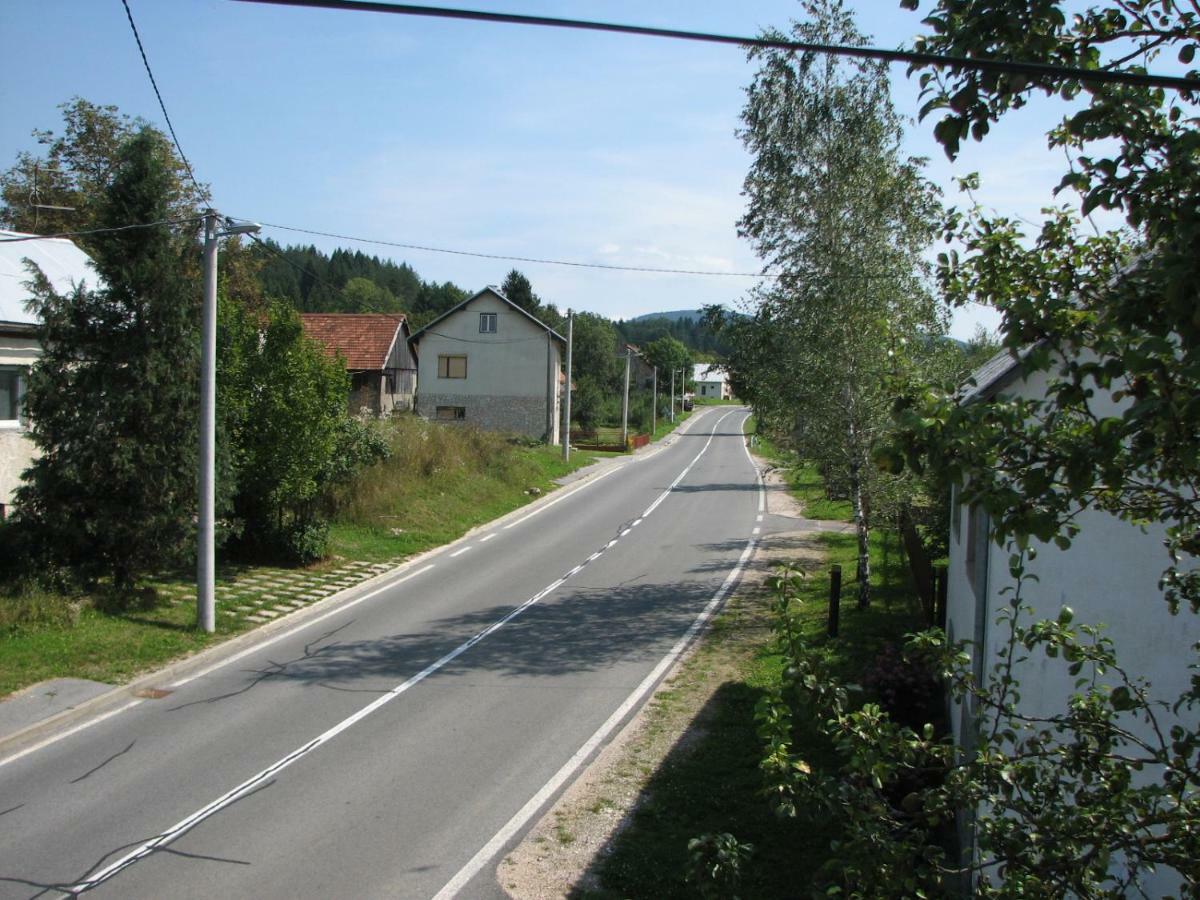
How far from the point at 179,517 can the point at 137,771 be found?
5.68 metres

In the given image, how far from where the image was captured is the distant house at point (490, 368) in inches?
2121

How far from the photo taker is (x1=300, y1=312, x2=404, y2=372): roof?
42219mm

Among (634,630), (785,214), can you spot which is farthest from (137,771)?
(785,214)

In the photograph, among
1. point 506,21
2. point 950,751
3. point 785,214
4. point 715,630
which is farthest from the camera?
point 785,214

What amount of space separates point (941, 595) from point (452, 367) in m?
42.2

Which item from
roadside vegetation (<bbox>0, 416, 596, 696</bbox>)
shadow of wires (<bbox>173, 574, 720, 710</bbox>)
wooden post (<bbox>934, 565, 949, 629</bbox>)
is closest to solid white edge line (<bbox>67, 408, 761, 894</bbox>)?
shadow of wires (<bbox>173, 574, 720, 710</bbox>)

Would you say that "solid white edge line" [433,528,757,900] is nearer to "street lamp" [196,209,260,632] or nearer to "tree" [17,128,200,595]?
"street lamp" [196,209,260,632]

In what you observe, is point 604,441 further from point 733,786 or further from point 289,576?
point 733,786

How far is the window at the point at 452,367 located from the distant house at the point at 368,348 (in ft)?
28.8

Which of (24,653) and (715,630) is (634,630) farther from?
(24,653)

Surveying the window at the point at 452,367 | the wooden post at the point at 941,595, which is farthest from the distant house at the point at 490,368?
the wooden post at the point at 941,595

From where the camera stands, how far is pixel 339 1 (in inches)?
146

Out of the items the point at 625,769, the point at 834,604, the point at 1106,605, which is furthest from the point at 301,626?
the point at 1106,605

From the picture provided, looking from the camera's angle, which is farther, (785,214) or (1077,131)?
(785,214)
